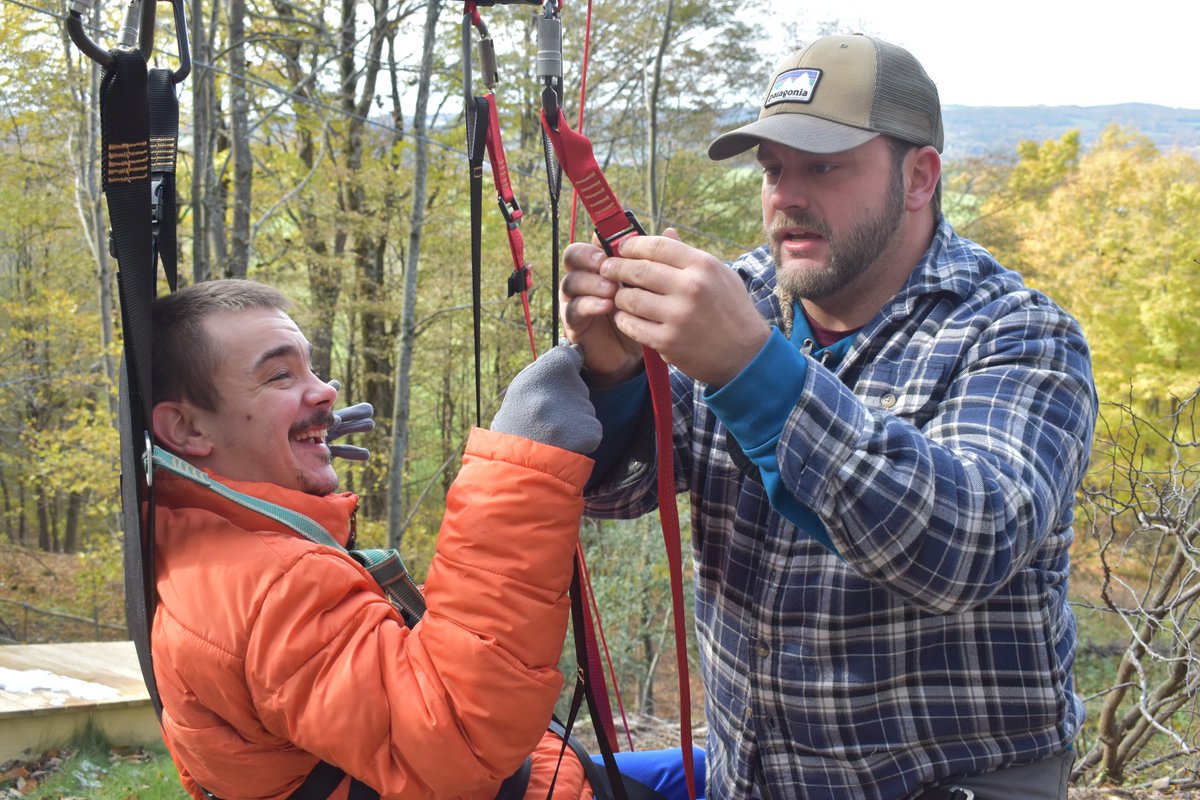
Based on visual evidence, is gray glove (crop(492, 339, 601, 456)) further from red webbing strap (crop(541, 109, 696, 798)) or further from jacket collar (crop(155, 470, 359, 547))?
jacket collar (crop(155, 470, 359, 547))

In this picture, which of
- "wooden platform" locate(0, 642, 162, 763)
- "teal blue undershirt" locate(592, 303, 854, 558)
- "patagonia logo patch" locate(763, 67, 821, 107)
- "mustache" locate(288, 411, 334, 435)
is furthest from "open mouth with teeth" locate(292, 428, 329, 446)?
"wooden platform" locate(0, 642, 162, 763)

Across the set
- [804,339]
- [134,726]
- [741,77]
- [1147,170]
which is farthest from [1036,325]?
[1147,170]

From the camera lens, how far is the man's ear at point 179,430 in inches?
67.4

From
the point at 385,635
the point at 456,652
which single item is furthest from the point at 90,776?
the point at 456,652

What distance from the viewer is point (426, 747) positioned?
138 cm

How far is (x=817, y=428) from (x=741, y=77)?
61.0ft

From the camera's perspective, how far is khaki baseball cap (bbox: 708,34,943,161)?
6.37 ft

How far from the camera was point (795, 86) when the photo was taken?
2.04m

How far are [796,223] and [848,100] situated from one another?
28 centimetres

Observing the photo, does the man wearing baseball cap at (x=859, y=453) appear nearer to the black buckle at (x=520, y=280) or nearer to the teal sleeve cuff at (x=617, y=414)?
the teal sleeve cuff at (x=617, y=414)

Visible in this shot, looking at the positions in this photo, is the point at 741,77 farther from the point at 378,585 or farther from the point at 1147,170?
the point at 378,585

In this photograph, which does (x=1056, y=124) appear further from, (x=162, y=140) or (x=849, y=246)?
(x=162, y=140)

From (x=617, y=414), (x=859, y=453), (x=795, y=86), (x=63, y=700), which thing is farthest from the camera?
(x=63, y=700)

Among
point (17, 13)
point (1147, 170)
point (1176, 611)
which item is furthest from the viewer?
point (1147, 170)
